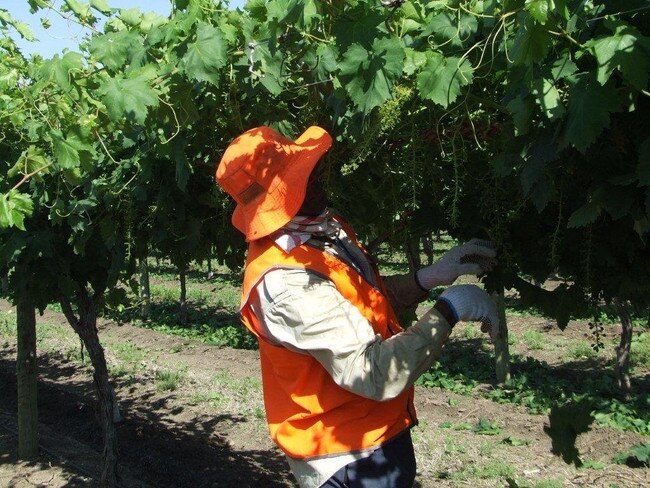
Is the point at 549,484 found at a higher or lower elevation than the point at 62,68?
lower

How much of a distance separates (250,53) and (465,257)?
96 centimetres

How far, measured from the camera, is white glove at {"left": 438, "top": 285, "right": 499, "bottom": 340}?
2094 mm

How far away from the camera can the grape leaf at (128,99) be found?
7.06 feet

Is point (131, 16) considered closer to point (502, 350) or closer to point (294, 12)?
point (294, 12)

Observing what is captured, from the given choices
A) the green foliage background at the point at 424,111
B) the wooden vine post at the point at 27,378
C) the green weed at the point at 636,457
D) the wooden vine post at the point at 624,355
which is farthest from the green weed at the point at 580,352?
the green foliage background at the point at 424,111

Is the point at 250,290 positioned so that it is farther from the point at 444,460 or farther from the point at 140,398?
the point at 140,398

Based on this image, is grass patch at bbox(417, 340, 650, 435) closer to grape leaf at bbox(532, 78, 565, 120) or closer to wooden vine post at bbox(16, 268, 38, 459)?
wooden vine post at bbox(16, 268, 38, 459)

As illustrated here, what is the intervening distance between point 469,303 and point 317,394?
52 cm

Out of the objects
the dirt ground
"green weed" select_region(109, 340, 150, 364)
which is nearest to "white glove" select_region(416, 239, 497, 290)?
the dirt ground

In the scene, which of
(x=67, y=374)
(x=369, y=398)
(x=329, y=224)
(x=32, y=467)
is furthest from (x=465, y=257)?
(x=67, y=374)

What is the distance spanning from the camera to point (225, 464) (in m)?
6.55

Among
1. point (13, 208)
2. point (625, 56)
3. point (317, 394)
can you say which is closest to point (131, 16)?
point (13, 208)

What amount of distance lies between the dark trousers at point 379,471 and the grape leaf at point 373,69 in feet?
3.45

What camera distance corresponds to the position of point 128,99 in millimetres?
2154
